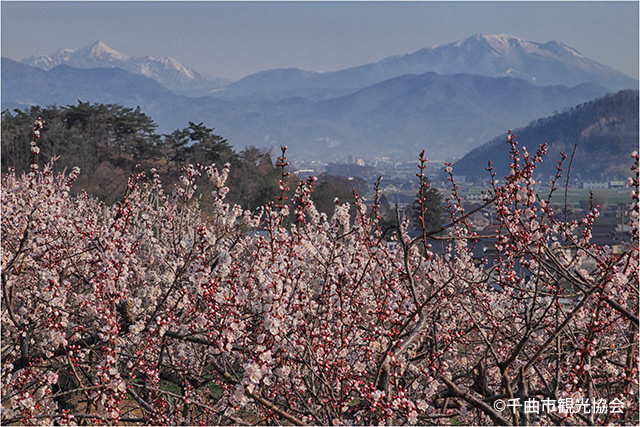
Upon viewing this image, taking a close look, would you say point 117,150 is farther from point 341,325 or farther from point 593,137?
point 593,137

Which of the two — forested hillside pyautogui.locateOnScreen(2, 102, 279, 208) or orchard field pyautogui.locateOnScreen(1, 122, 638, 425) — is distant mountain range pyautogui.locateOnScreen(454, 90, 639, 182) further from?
orchard field pyautogui.locateOnScreen(1, 122, 638, 425)

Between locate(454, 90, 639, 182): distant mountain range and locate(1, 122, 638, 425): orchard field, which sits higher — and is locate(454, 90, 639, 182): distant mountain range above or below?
above

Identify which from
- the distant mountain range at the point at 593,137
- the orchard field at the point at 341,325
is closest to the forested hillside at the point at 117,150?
the orchard field at the point at 341,325

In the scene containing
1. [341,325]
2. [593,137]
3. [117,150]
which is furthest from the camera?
[593,137]

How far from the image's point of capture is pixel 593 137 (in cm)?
10269

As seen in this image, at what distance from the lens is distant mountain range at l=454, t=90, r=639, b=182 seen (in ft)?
330

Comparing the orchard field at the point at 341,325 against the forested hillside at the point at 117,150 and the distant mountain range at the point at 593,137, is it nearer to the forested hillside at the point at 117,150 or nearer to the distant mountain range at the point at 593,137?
the forested hillside at the point at 117,150

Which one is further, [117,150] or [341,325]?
[117,150]

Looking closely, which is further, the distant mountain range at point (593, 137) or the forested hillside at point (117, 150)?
the distant mountain range at point (593, 137)

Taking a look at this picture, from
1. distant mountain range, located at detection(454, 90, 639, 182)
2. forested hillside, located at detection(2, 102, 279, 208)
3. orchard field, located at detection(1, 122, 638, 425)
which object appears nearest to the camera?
orchard field, located at detection(1, 122, 638, 425)

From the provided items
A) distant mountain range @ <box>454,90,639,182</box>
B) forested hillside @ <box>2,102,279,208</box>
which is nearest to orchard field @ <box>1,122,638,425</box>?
forested hillside @ <box>2,102,279,208</box>

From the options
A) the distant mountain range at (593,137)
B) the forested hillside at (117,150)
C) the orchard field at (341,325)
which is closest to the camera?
the orchard field at (341,325)

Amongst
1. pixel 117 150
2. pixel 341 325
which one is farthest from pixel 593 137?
pixel 341 325

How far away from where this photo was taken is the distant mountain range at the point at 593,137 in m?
101
